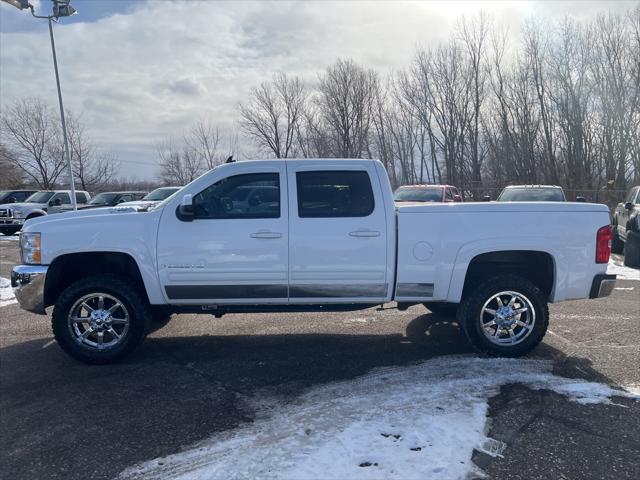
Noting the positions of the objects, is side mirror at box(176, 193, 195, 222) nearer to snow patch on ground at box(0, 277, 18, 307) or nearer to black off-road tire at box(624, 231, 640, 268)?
snow patch on ground at box(0, 277, 18, 307)

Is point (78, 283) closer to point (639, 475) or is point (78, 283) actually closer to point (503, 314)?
point (503, 314)

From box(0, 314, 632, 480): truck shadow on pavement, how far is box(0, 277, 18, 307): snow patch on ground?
2.69m

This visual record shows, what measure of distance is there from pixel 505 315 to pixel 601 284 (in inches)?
39.3

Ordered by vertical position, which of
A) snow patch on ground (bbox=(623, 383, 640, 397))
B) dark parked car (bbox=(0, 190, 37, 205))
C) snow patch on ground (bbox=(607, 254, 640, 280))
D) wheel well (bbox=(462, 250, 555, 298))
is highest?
dark parked car (bbox=(0, 190, 37, 205))

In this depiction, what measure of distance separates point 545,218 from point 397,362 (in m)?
2.05

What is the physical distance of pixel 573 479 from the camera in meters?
2.87

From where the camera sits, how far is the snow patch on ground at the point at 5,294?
792 cm

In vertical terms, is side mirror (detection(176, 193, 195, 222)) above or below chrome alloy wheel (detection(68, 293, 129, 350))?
above

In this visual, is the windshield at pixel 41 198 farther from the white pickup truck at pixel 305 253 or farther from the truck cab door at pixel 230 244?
the truck cab door at pixel 230 244

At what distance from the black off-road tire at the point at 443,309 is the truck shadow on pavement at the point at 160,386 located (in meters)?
0.19

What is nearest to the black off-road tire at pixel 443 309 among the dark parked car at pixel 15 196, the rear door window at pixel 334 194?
the rear door window at pixel 334 194

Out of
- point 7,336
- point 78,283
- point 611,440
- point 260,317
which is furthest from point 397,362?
point 7,336

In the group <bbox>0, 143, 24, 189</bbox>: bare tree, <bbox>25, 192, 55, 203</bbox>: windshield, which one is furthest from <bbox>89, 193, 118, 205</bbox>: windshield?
<bbox>0, 143, 24, 189</bbox>: bare tree

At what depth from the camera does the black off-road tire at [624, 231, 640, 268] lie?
10.7 m
